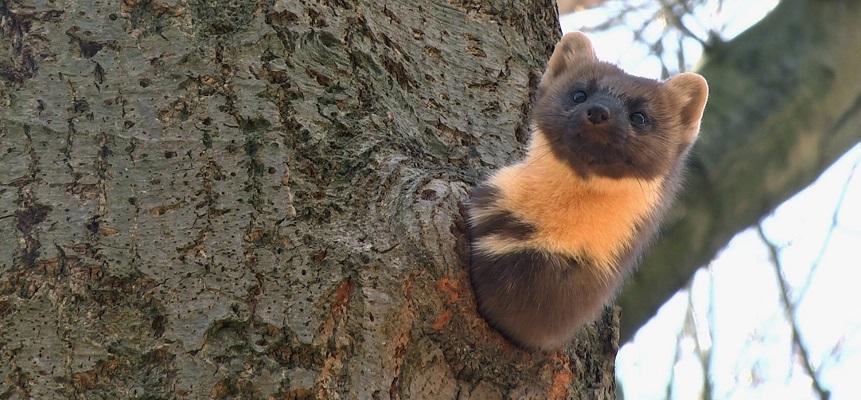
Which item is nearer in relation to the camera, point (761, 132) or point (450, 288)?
point (450, 288)

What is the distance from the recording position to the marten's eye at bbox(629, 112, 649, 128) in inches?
134

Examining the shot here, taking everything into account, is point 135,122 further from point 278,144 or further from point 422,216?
point 422,216

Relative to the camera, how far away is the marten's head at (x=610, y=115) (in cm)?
319

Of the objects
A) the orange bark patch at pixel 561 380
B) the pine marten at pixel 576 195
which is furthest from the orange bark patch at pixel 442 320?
the orange bark patch at pixel 561 380

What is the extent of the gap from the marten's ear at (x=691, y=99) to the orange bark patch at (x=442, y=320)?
54.9 inches

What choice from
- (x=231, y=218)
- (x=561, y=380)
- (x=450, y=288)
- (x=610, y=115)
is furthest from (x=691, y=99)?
(x=231, y=218)

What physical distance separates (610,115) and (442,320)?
3.35ft

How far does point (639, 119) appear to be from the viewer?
3.42m

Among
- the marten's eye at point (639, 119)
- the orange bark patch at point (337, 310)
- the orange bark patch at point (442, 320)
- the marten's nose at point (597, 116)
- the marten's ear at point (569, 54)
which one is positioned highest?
the marten's nose at point (597, 116)

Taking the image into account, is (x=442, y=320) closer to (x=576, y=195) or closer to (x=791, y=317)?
(x=576, y=195)

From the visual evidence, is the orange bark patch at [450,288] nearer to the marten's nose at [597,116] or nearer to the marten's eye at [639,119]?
the marten's nose at [597,116]

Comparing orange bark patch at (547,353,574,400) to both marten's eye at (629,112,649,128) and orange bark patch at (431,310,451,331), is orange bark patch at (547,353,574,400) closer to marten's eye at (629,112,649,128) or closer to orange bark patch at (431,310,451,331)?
orange bark patch at (431,310,451,331)

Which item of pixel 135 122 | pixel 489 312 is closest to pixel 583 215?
pixel 489 312

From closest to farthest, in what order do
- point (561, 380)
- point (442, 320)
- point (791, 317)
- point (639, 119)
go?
1. point (442, 320)
2. point (561, 380)
3. point (639, 119)
4. point (791, 317)
